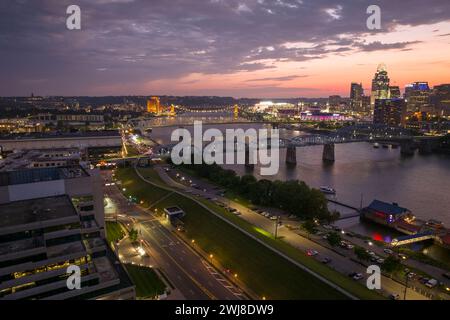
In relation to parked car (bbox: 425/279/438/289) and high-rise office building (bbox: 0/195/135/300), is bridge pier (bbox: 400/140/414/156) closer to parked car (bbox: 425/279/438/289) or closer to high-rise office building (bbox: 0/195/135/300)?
parked car (bbox: 425/279/438/289)

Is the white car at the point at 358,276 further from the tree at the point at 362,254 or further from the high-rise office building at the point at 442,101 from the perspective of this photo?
the high-rise office building at the point at 442,101

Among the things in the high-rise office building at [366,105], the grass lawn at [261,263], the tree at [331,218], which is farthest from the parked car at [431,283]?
the high-rise office building at [366,105]

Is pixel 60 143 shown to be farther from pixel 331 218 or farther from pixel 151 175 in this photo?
pixel 331 218

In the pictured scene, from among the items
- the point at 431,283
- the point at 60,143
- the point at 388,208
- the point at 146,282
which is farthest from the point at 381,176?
the point at 60,143

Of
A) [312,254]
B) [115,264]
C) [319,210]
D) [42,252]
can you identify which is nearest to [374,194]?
[319,210]

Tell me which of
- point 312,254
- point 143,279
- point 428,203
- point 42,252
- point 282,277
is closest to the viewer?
point 42,252

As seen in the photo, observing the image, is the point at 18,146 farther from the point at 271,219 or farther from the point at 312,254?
the point at 312,254
